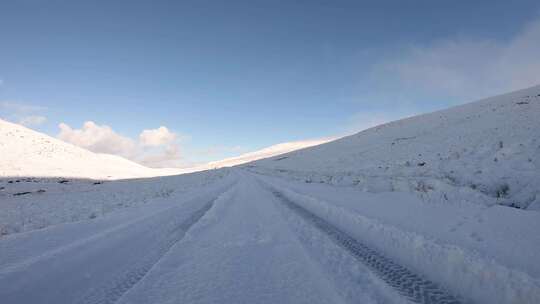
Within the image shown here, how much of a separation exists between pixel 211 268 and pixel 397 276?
2.10m

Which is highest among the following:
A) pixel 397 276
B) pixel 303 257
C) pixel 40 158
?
pixel 40 158

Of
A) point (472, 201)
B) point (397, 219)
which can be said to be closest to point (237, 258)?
point (397, 219)

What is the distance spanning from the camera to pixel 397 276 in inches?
132

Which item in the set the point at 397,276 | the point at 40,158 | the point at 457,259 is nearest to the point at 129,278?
the point at 397,276

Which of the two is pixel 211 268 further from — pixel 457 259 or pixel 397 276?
pixel 457 259

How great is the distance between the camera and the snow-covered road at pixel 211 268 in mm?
2959

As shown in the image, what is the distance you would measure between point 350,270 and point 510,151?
11.2 m

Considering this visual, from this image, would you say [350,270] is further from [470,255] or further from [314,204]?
[314,204]

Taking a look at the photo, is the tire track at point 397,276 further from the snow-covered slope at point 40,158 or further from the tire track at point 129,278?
the snow-covered slope at point 40,158

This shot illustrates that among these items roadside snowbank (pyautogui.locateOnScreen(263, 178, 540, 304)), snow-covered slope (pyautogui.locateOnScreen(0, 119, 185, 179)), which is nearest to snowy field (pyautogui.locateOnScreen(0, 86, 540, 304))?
roadside snowbank (pyautogui.locateOnScreen(263, 178, 540, 304))

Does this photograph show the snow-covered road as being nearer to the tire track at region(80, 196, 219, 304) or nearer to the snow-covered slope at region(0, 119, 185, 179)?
the tire track at region(80, 196, 219, 304)

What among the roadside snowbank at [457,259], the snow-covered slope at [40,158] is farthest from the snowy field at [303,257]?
the snow-covered slope at [40,158]

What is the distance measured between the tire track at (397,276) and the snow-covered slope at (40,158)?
163ft

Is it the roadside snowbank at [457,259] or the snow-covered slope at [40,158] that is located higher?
the snow-covered slope at [40,158]
